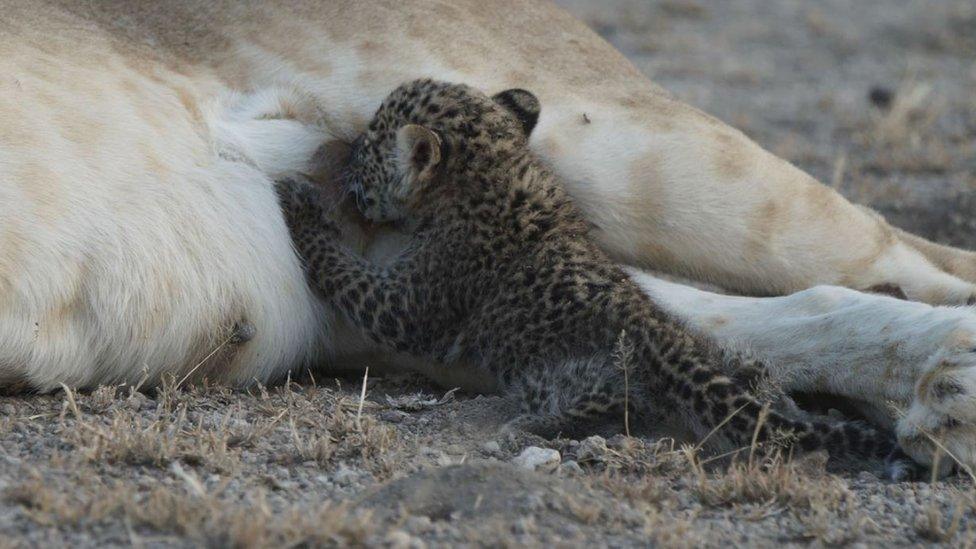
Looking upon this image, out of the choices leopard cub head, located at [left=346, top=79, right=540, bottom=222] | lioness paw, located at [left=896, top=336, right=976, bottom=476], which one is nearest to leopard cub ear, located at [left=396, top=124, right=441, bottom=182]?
leopard cub head, located at [left=346, top=79, right=540, bottom=222]

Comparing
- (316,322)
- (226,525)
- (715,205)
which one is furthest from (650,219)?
(226,525)

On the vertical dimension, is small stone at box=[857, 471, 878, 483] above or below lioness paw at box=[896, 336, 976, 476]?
below

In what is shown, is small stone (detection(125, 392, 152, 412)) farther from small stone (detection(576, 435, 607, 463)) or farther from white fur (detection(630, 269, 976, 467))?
white fur (detection(630, 269, 976, 467))

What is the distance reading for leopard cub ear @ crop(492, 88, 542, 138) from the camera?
403 cm

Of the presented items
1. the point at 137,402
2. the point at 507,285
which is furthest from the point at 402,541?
the point at 507,285

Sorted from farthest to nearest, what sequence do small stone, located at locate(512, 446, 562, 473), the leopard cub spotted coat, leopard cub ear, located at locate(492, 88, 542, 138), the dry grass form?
1. leopard cub ear, located at locate(492, 88, 542, 138)
2. the leopard cub spotted coat
3. small stone, located at locate(512, 446, 562, 473)
4. the dry grass

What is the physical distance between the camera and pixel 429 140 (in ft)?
12.8

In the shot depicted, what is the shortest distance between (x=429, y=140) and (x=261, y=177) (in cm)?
50

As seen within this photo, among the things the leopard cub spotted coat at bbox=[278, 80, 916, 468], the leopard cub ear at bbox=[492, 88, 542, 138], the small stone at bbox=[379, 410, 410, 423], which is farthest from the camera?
the leopard cub ear at bbox=[492, 88, 542, 138]

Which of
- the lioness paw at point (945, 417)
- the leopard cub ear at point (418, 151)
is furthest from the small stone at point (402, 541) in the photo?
the leopard cub ear at point (418, 151)

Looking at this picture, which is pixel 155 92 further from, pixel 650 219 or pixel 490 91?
pixel 650 219

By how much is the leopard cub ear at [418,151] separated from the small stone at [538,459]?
3.51ft

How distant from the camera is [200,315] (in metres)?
3.63

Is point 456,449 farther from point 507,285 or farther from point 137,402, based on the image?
point 137,402
